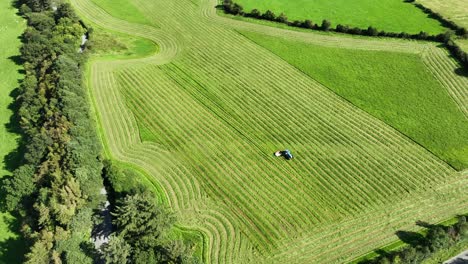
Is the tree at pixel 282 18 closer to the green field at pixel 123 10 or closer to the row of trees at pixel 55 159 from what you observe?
the green field at pixel 123 10

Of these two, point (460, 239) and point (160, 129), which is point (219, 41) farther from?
point (460, 239)

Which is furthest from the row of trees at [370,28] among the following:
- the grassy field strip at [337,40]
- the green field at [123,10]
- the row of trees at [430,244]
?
the row of trees at [430,244]

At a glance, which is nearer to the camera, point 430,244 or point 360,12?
point 430,244

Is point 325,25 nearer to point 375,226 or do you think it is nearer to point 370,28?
point 370,28

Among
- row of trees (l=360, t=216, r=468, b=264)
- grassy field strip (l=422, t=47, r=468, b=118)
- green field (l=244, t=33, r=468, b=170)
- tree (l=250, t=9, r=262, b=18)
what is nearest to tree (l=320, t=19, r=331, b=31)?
green field (l=244, t=33, r=468, b=170)

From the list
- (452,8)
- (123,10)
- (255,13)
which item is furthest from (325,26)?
(123,10)

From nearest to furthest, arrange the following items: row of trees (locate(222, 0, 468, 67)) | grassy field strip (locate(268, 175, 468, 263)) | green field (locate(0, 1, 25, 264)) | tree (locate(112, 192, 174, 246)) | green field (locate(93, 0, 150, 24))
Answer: tree (locate(112, 192, 174, 246)), green field (locate(0, 1, 25, 264)), grassy field strip (locate(268, 175, 468, 263)), row of trees (locate(222, 0, 468, 67)), green field (locate(93, 0, 150, 24))

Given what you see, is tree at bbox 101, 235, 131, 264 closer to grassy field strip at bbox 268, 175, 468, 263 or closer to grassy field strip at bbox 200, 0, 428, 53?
grassy field strip at bbox 268, 175, 468, 263
